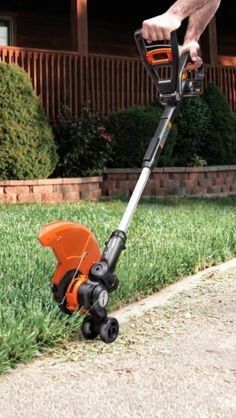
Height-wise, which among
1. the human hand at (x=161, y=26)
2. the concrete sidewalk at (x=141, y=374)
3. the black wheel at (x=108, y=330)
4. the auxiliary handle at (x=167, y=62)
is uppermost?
the human hand at (x=161, y=26)

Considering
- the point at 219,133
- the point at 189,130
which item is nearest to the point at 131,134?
the point at 189,130

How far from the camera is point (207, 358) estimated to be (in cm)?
321

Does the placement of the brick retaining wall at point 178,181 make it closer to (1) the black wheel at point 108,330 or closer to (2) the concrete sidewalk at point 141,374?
(2) the concrete sidewalk at point 141,374

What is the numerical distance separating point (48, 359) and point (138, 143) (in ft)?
25.3

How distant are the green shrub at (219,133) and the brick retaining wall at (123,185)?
298 millimetres

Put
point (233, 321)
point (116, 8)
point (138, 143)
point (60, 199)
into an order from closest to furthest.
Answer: point (233, 321)
point (60, 199)
point (138, 143)
point (116, 8)

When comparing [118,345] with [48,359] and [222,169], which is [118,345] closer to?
[48,359]

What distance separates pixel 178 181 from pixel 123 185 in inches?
41.3

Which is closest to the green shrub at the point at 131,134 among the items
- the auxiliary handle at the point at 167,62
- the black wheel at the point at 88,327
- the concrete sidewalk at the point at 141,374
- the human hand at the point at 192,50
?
the concrete sidewalk at the point at 141,374

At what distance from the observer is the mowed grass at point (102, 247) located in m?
3.22

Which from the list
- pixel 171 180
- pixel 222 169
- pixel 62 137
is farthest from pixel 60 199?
pixel 222 169


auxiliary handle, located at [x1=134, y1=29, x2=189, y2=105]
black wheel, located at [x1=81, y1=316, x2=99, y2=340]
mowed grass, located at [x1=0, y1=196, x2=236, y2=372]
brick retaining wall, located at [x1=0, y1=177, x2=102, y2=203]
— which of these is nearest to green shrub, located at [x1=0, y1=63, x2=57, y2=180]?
brick retaining wall, located at [x1=0, y1=177, x2=102, y2=203]

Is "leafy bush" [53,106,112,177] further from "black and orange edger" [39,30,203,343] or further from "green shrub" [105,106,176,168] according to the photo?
"black and orange edger" [39,30,203,343]

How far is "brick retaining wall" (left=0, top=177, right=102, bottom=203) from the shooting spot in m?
9.42
